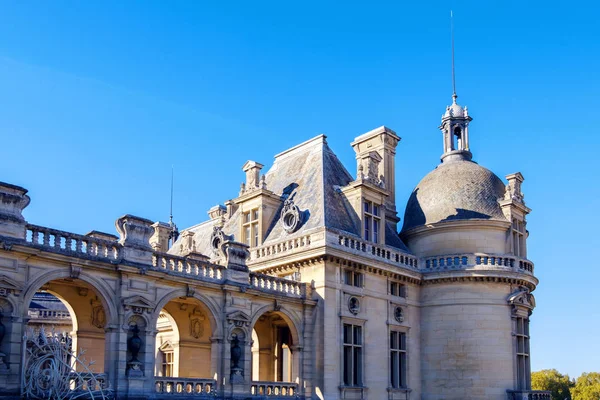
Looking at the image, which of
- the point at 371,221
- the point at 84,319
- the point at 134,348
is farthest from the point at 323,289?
the point at 84,319

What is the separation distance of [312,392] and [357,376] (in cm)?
273

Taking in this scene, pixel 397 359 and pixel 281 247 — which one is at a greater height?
pixel 281 247

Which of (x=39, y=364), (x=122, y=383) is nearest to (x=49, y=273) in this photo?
(x=39, y=364)

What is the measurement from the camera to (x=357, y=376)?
1180 inches

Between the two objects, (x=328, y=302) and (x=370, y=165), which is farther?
(x=370, y=165)

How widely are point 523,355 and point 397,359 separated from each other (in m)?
6.75

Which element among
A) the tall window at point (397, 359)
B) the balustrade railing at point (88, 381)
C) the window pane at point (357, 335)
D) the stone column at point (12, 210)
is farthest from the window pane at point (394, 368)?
the stone column at point (12, 210)

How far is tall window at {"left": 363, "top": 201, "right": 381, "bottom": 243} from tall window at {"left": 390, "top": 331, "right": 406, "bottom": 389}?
454cm

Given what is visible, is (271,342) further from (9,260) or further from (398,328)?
(9,260)

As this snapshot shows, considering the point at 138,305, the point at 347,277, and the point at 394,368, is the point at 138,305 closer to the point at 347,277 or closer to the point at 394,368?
the point at 347,277

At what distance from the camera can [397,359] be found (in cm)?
3200

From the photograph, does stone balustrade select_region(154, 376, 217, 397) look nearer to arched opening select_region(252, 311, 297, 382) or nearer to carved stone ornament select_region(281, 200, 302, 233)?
arched opening select_region(252, 311, 297, 382)

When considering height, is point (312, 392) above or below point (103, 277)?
below

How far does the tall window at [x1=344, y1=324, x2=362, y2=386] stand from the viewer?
96.4 feet
